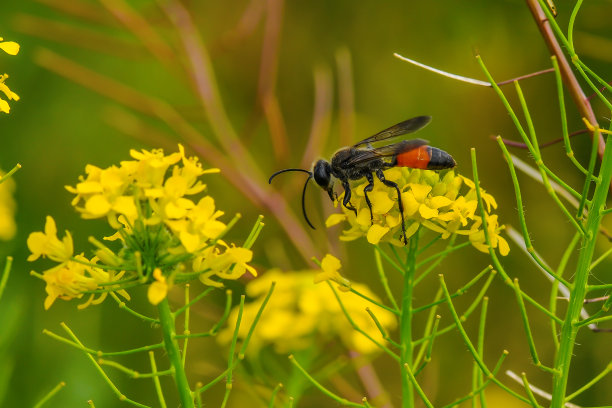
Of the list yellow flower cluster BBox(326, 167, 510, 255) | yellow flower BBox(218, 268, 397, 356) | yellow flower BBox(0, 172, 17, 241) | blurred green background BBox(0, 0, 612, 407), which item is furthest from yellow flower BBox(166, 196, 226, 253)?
blurred green background BBox(0, 0, 612, 407)

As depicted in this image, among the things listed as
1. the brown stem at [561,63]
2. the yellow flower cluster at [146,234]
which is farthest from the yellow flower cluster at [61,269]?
the brown stem at [561,63]

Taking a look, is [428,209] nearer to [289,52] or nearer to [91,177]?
[91,177]

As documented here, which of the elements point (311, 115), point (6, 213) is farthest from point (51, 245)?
point (311, 115)

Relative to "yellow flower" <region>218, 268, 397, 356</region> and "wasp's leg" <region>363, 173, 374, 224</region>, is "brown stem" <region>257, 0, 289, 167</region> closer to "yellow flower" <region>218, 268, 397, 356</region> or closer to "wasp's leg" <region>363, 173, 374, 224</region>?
"yellow flower" <region>218, 268, 397, 356</region>

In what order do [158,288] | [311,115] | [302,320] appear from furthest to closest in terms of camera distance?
[311,115], [302,320], [158,288]

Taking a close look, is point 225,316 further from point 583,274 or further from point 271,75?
point 271,75

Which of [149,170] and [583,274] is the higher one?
[149,170]

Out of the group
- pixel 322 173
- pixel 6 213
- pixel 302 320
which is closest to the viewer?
pixel 322 173

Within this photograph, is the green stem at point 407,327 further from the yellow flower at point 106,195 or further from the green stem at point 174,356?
the yellow flower at point 106,195
